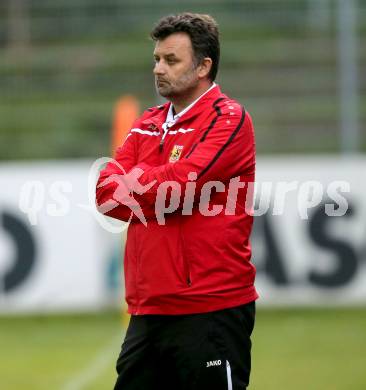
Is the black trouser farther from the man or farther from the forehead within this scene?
the forehead

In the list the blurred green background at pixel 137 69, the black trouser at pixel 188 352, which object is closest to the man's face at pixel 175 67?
the black trouser at pixel 188 352

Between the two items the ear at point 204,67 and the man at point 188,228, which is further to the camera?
the ear at point 204,67

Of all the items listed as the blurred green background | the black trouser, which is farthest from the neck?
the blurred green background

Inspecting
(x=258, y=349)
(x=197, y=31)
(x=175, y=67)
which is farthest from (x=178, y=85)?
(x=258, y=349)

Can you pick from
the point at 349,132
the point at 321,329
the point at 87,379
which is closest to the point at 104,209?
the point at 87,379

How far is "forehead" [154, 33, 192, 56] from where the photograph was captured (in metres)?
4.36

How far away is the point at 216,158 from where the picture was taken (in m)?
4.28

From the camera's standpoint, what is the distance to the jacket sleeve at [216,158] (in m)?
4.26

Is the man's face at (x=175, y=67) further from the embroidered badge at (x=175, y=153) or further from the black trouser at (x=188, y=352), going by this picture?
the black trouser at (x=188, y=352)

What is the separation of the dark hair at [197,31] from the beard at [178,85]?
0.07 meters

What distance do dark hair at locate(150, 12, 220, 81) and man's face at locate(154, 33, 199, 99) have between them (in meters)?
0.02

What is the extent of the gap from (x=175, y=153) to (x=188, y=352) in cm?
80

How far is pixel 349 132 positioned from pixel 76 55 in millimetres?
3781

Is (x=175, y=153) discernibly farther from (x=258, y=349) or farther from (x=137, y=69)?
(x=137, y=69)
